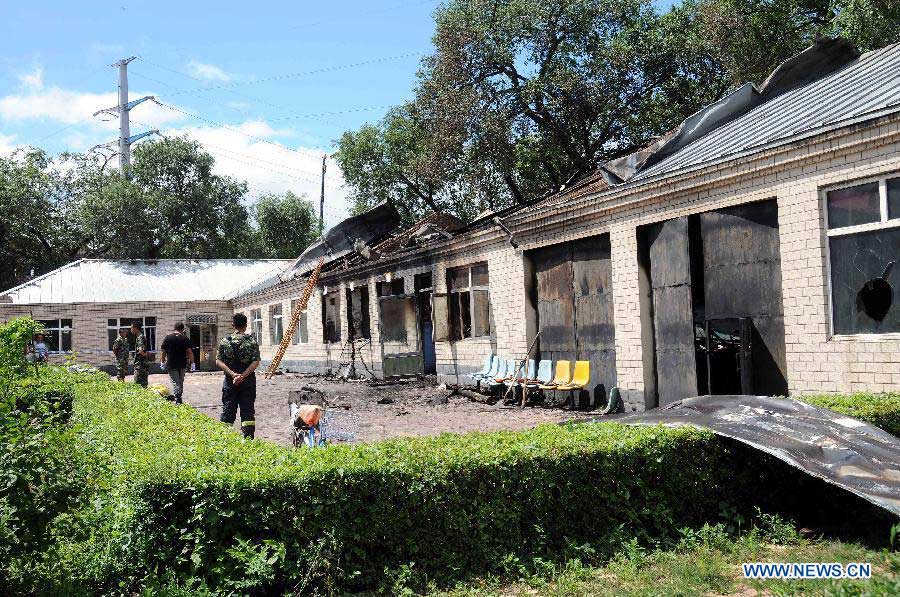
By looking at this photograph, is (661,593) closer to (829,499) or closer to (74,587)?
(829,499)

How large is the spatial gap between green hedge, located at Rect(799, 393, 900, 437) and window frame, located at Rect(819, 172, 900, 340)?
157 cm

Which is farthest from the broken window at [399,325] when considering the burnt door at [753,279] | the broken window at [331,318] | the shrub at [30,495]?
the shrub at [30,495]

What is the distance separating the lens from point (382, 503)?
4.69 metres

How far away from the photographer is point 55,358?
3112 cm

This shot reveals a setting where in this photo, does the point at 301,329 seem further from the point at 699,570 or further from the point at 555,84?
the point at 699,570

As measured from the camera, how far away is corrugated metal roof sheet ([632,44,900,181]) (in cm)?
970

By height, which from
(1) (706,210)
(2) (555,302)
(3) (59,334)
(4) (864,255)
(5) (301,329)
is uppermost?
(1) (706,210)

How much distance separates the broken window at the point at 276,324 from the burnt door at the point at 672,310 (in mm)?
20881

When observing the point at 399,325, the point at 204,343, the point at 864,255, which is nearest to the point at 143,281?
the point at 204,343

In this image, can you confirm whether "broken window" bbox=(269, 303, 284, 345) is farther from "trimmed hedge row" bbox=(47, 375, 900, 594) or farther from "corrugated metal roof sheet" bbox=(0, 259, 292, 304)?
"trimmed hedge row" bbox=(47, 375, 900, 594)

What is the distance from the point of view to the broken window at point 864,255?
813 cm

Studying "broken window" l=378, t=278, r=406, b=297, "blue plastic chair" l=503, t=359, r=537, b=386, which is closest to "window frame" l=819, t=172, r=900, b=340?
"blue plastic chair" l=503, t=359, r=537, b=386

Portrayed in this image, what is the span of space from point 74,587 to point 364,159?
3326cm

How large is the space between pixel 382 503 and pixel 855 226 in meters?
6.85
